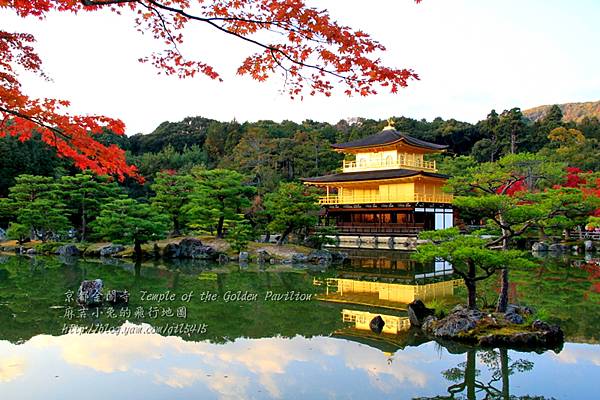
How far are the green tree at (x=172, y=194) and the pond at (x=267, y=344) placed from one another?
8.67 metres

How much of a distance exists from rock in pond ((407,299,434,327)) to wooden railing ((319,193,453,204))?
17.5 m

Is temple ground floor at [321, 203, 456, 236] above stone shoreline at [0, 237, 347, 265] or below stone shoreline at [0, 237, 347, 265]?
above

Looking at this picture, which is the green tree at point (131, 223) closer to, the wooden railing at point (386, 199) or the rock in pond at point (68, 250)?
the rock in pond at point (68, 250)

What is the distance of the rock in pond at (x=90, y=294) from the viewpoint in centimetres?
897

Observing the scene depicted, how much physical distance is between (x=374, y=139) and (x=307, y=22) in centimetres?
2586

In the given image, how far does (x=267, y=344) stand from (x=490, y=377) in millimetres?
2885

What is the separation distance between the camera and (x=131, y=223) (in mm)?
17734

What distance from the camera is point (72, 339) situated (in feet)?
22.7

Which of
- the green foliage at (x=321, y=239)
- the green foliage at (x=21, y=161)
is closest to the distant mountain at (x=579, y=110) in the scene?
the green foliage at (x=321, y=239)

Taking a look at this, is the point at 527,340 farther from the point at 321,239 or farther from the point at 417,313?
the point at 321,239

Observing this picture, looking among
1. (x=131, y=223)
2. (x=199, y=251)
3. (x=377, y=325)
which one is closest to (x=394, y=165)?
(x=199, y=251)

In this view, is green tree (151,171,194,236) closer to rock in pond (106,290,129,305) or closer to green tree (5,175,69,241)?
green tree (5,175,69,241)

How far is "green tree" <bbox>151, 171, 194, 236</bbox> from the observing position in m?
21.2

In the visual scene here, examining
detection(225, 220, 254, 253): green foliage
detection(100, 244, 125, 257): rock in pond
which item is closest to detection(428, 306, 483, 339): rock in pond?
detection(225, 220, 254, 253): green foliage
